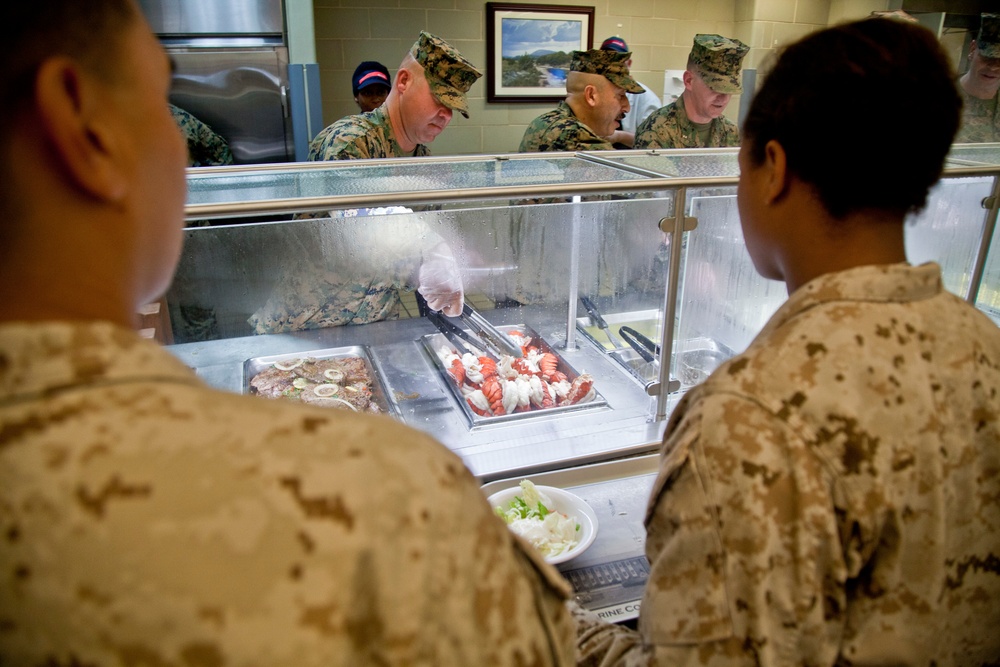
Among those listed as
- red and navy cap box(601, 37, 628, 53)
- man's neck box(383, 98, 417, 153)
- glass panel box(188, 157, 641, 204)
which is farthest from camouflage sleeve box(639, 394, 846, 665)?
red and navy cap box(601, 37, 628, 53)

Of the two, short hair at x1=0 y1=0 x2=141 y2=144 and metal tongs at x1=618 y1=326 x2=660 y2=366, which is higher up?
short hair at x1=0 y1=0 x2=141 y2=144

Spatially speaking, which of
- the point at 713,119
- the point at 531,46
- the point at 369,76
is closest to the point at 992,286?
the point at 713,119

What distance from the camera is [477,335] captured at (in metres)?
1.70

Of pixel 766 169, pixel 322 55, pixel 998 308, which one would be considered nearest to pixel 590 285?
pixel 766 169

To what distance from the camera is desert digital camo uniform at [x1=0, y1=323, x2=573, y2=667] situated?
342 millimetres

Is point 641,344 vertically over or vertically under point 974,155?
under

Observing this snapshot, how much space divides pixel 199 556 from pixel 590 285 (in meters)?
1.43

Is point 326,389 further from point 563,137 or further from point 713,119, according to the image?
point 713,119

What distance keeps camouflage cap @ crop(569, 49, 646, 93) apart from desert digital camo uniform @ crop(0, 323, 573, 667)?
122 inches

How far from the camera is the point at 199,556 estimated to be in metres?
0.35

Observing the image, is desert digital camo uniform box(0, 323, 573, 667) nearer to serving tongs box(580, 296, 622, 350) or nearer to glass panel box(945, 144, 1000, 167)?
serving tongs box(580, 296, 622, 350)

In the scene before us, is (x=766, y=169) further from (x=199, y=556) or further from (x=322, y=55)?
(x=322, y=55)

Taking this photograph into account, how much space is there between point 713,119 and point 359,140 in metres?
2.09

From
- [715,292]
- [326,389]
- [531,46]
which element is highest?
[531,46]
